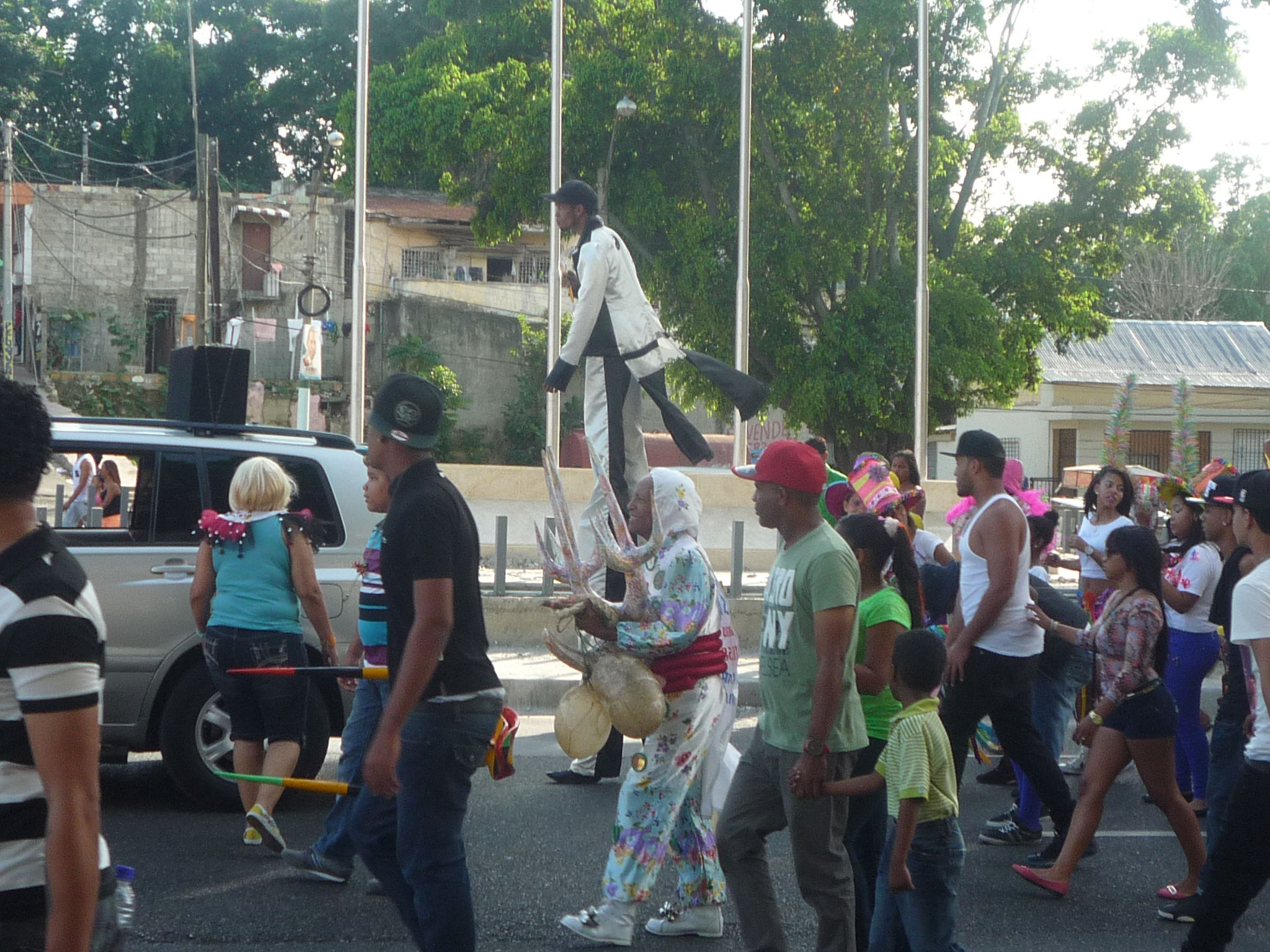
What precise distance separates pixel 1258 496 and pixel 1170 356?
135ft

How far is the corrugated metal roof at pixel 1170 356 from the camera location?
41.2 meters

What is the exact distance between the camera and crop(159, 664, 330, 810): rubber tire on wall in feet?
21.7

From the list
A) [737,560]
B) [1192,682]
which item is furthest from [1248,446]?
[1192,682]

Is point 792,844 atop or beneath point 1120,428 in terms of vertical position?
beneath

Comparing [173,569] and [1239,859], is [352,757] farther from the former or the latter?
[1239,859]

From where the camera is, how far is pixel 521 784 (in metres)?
7.54

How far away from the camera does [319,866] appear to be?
18.5 ft

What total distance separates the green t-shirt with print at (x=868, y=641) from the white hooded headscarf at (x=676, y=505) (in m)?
0.77

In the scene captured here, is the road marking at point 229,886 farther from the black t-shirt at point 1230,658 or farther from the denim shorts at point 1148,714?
the black t-shirt at point 1230,658

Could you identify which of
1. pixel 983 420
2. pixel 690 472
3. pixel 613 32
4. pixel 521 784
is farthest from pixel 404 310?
pixel 521 784

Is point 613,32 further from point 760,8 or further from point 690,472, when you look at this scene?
point 690,472

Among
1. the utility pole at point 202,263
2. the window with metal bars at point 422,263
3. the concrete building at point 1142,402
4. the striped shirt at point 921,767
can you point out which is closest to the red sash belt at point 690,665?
the striped shirt at point 921,767

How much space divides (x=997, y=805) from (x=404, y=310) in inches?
1365

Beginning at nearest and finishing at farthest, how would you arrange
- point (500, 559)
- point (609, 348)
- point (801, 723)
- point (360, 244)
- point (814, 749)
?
1. point (814, 749)
2. point (801, 723)
3. point (609, 348)
4. point (500, 559)
5. point (360, 244)
